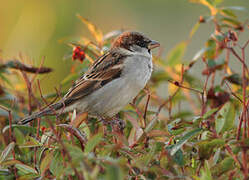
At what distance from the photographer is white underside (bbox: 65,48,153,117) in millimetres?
2381

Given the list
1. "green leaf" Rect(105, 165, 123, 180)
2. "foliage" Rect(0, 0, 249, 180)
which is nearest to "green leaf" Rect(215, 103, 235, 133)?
"foliage" Rect(0, 0, 249, 180)

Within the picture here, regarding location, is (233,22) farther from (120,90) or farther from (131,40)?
(131,40)

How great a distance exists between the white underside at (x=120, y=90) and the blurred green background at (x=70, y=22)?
13.2 inches

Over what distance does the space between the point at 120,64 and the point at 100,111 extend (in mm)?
319

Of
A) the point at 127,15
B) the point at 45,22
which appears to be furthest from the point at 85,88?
the point at 127,15

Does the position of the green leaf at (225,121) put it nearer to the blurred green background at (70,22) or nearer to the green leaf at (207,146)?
the green leaf at (207,146)

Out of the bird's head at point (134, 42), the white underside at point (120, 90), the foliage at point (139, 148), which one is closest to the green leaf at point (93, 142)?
the foliage at point (139, 148)

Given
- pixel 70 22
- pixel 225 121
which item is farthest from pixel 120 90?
pixel 70 22

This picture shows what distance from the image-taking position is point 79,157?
0.89 m

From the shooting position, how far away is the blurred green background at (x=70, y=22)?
11.2ft

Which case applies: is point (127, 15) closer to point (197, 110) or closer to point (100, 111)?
point (100, 111)

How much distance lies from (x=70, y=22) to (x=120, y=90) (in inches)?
64.5

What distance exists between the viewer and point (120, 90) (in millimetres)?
2471

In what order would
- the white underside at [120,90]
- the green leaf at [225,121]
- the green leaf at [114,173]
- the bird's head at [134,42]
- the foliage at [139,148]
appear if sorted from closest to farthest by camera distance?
1. the green leaf at [114,173]
2. the foliage at [139,148]
3. the green leaf at [225,121]
4. the white underside at [120,90]
5. the bird's head at [134,42]
